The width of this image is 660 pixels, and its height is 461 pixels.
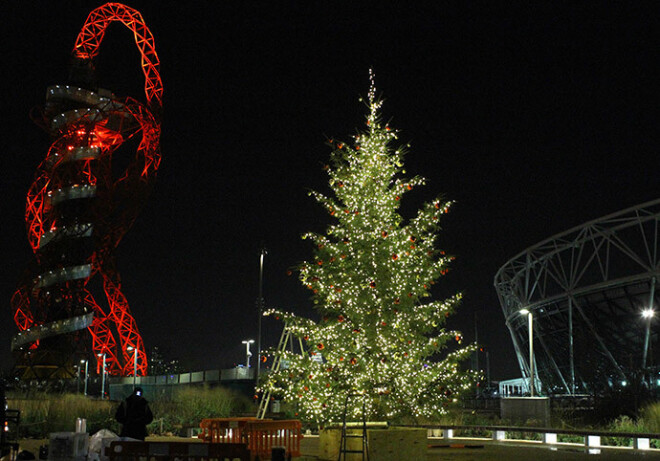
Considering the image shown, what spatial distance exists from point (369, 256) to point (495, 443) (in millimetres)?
8779

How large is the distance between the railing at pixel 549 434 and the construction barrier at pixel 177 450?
11597mm

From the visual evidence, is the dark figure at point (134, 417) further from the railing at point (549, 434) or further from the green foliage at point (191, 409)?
the green foliage at point (191, 409)

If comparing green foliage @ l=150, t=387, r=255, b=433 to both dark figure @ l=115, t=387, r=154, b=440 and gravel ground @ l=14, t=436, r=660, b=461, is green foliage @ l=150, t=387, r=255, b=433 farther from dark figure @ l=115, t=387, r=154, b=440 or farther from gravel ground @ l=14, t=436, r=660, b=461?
dark figure @ l=115, t=387, r=154, b=440

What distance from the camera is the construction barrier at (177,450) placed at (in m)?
11.6

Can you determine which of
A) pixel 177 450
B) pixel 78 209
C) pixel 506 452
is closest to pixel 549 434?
pixel 506 452

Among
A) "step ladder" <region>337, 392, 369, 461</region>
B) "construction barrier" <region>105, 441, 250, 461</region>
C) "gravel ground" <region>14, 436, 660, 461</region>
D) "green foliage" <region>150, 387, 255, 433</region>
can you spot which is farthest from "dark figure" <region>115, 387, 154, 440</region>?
"green foliage" <region>150, 387, 255, 433</region>

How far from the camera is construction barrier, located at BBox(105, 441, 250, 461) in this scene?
11.6m

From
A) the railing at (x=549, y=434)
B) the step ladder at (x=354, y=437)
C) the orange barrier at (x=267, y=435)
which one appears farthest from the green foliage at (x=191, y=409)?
the step ladder at (x=354, y=437)

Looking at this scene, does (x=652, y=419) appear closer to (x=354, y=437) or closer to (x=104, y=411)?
(x=354, y=437)

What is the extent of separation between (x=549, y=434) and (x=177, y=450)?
49.0 ft

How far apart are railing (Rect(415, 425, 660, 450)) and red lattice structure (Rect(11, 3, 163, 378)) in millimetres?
34227

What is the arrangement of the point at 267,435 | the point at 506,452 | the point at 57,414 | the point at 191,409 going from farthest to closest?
the point at 191,409 → the point at 57,414 → the point at 506,452 → the point at 267,435

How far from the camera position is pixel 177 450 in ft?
39.1

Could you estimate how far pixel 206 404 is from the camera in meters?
30.8
